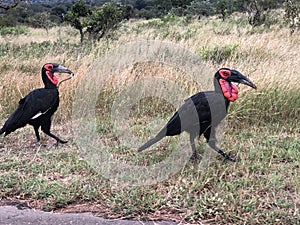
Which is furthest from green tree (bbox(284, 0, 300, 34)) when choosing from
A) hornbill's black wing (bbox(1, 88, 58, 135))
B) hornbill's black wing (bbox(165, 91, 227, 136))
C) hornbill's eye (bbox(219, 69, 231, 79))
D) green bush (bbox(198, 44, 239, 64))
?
hornbill's black wing (bbox(1, 88, 58, 135))

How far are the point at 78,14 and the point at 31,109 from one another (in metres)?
8.14

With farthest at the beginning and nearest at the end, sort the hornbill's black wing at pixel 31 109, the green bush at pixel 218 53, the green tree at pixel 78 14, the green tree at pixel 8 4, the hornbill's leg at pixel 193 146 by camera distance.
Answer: the green tree at pixel 78 14 < the green tree at pixel 8 4 < the green bush at pixel 218 53 < the hornbill's black wing at pixel 31 109 < the hornbill's leg at pixel 193 146

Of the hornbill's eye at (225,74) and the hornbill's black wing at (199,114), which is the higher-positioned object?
the hornbill's eye at (225,74)

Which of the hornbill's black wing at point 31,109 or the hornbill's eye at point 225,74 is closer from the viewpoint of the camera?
the hornbill's eye at point 225,74

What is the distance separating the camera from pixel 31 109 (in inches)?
146

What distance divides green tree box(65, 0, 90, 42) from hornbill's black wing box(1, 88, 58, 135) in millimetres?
7661

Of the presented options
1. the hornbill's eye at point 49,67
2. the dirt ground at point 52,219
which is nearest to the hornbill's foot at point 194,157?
the dirt ground at point 52,219

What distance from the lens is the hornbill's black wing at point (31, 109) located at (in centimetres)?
371

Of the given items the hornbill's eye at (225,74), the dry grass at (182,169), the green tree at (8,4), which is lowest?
the dry grass at (182,169)

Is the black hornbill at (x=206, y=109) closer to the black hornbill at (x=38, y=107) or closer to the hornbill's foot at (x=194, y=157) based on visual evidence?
the hornbill's foot at (x=194, y=157)

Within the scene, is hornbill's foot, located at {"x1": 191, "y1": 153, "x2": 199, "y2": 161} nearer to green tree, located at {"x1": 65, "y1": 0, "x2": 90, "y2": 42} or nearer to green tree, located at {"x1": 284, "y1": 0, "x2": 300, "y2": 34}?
green tree, located at {"x1": 284, "y1": 0, "x2": 300, "y2": 34}

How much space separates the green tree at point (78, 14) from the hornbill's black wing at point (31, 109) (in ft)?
25.1

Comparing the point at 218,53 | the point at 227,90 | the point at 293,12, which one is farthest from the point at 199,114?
Result: the point at 293,12

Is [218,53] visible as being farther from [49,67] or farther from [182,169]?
[182,169]
